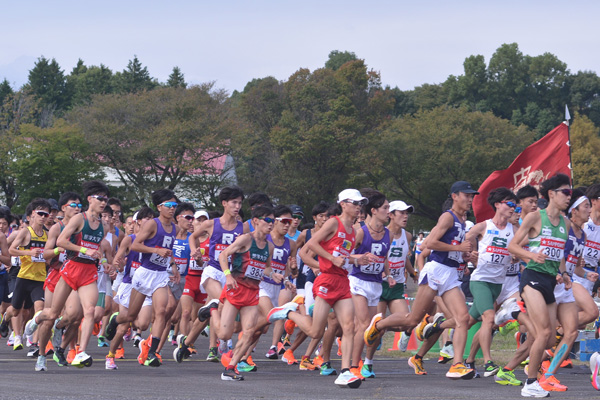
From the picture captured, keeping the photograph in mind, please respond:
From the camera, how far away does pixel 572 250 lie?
11680 mm

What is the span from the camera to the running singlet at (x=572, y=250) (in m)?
11.5

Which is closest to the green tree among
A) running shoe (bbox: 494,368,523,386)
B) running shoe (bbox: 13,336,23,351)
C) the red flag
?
the red flag

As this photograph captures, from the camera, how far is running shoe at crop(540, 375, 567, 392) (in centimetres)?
1032

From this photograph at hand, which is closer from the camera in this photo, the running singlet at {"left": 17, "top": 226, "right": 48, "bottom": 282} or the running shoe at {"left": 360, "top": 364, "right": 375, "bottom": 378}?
the running shoe at {"left": 360, "top": 364, "right": 375, "bottom": 378}

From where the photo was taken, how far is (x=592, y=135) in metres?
80.4

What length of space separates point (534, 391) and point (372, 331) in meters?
2.40

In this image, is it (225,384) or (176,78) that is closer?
(225,384)

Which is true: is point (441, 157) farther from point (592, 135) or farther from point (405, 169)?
point (592, 135)

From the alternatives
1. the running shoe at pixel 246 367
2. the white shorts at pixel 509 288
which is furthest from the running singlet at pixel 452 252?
the running shoe at pixel 246 367

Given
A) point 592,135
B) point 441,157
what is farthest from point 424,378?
point 592,135

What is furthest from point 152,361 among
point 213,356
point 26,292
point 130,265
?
point 26,292

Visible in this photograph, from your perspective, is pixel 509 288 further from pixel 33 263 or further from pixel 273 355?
pixel 33 263

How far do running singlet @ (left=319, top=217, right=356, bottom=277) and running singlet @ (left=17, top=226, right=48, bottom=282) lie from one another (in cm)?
572

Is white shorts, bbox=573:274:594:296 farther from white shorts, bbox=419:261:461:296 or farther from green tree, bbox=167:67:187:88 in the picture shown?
green tree, bbox=167:67:187:88
